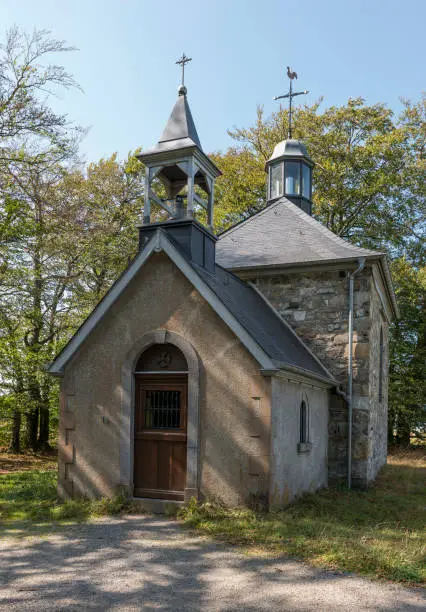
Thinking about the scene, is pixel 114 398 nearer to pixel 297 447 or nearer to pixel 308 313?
pixel 297 447

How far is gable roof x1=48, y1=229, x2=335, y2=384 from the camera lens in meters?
8.98

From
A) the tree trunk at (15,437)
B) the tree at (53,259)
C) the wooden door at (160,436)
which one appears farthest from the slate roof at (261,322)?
the tree trunk at (15,437)

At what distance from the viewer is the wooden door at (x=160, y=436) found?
369 inches

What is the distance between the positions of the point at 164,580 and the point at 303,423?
5.12 metres

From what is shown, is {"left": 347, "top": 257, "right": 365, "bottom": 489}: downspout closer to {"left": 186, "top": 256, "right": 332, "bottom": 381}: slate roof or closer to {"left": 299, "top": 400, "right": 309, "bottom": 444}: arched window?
{"left": 186, "top": 256, "right": 332, "bottom": 381}: slate roof

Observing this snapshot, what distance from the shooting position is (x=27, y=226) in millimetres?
14133

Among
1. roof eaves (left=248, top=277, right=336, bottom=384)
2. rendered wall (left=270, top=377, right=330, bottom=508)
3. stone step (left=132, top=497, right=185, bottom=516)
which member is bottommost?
stone step (left=132, top=497, right=185, bottom=516)

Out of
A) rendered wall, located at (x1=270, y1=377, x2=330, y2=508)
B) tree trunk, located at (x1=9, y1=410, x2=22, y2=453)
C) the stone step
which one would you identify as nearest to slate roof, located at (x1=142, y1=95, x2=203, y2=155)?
rendered wall, located at (x1=270, y1=377, x2=330, y2=508)

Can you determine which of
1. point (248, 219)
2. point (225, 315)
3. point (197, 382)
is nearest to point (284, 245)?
point (248, 219)

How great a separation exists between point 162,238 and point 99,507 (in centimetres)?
444

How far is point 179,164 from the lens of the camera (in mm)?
11008

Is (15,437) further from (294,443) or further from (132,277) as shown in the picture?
(294,443)

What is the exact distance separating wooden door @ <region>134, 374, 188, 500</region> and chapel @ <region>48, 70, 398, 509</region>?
19mm

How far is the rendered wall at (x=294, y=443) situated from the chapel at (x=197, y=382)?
4cm
